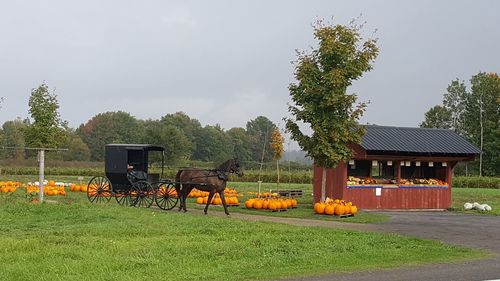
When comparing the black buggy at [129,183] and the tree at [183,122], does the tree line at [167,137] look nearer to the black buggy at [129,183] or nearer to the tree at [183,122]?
the tree at [183,122]

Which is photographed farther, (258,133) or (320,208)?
(258,133)

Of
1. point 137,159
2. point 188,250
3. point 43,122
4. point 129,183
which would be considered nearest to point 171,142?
point 43,122

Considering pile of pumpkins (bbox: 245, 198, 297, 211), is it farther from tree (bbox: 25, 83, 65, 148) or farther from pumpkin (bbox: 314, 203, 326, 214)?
tree (bbox: 25, 83, 65, 148)

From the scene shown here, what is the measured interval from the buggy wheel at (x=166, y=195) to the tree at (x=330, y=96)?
5541mm

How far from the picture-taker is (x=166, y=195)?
2511cm

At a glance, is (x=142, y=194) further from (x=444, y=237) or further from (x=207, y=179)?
(x=444, y=237)

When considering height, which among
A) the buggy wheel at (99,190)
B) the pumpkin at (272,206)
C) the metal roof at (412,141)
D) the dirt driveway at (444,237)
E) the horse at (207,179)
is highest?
the metal roof at (412,141)

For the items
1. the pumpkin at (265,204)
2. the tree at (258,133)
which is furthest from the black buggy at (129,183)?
the tree at (258,133)

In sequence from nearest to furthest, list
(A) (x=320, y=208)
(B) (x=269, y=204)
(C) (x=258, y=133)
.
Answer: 1. (A) (x=320, y=208)
2. (B) (x=269, y=204)
3. (C) (x=258, y=133)

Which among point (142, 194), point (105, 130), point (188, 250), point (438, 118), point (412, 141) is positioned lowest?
point (188, 250)

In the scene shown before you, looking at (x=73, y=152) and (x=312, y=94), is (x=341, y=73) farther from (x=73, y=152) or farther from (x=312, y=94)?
(x=73, y=152)

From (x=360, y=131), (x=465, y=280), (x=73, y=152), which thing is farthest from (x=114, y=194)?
(x=73, y=152)

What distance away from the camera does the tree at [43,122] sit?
4069 centimetres

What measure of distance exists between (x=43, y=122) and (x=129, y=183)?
17.1 m
